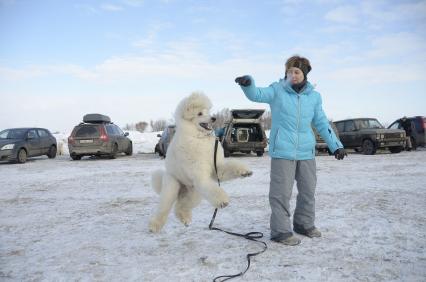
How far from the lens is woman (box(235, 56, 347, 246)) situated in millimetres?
4348

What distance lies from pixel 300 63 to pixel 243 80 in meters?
0.89

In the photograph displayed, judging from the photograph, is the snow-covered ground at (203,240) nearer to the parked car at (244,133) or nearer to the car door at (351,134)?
the parked car at (244,133)

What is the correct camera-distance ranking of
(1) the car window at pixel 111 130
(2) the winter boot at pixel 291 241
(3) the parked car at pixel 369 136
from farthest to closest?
(1) the car window at pixel 111 130
(3) the parked car at pixel 369 136
(2) the winter boot at pixel 291 241

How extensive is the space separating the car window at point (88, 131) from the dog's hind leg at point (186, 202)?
12952mm

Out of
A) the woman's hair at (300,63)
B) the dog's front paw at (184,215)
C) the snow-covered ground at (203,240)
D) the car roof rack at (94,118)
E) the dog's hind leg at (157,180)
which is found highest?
the car roof rack at (94,118)

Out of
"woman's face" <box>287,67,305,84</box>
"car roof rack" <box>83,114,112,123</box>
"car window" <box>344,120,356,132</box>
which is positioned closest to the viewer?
"woman's face" <box>287,67,305,84</box>

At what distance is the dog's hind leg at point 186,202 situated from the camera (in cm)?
418

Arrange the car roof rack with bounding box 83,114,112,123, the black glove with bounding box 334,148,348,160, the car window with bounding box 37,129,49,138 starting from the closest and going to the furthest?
the black glove with bounding box 334,148,348,160, the car window with bounding box 37,129,49,138, the car roof rack with bounding box 83,114,112,123

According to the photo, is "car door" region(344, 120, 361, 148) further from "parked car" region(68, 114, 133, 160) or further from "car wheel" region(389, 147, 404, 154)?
"parked car" region(68, 114, 133, 160)

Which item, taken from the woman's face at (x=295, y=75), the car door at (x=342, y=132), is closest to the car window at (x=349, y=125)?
the car door at (x=342, y=132)

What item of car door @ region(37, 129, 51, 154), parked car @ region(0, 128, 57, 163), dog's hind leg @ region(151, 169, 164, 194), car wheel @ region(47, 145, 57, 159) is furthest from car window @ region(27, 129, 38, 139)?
dog's hind leg @ region(151, 169, 164, 194)

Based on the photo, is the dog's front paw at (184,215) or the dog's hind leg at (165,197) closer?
the dog's hind leg at (165,197)

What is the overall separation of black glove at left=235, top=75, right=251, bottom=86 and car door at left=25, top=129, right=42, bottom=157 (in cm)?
1507

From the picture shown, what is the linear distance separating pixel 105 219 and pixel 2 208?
226cm
